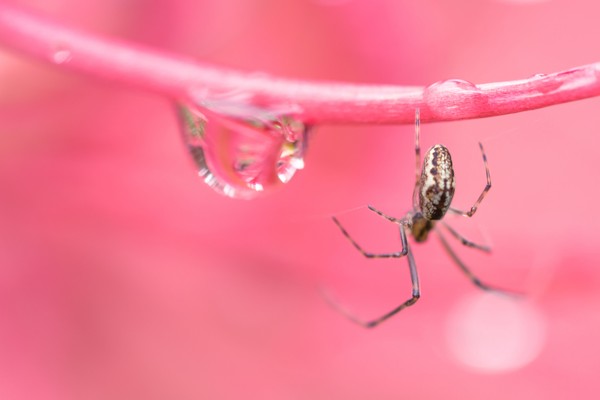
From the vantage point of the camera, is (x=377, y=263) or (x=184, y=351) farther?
(x=184, y=351)

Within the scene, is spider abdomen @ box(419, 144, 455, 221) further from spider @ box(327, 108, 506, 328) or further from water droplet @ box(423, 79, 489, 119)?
water droplet @ box(423, 79, 489, 119)

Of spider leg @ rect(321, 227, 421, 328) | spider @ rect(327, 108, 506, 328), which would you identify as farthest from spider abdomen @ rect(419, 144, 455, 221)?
spider leg @ rect(321, 227, 421, 328)

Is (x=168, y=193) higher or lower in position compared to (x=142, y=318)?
higher

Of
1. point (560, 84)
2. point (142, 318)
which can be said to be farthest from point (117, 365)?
point (560, 84)

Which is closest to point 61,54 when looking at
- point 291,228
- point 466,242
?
point 291,228

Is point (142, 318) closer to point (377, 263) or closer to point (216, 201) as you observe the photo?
point (216, 201)

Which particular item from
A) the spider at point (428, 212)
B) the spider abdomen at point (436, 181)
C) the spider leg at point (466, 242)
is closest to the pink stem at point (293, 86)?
the spider at point (428, 212)

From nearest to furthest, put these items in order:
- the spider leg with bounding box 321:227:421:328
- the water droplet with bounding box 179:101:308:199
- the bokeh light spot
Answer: the water droplet with bounding box 179:101:308:199 < the spider leg with bounding box 321:227:421:328 < the bokeh light spot
